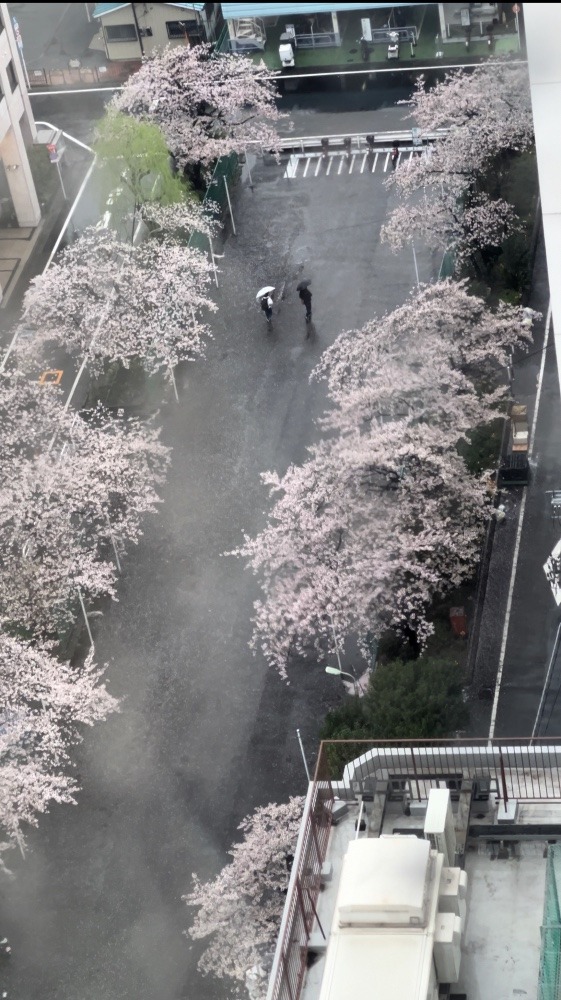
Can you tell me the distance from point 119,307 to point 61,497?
10782 millimetres

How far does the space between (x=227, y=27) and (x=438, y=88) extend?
17.2 m

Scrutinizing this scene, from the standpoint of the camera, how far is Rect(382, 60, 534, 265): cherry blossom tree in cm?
6019

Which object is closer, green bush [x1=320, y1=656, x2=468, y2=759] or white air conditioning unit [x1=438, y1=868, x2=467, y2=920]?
white air conditioning unit [x1=438, y1=868, x2=467, y2=920]

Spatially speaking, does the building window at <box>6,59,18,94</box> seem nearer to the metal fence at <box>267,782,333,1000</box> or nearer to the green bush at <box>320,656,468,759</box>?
the green bush at <box>320,656,468,759</box>

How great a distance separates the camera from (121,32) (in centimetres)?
7912

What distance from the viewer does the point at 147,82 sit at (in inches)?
2680

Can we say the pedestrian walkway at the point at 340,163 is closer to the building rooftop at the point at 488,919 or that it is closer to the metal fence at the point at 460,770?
the metal fence at the point at 460,770

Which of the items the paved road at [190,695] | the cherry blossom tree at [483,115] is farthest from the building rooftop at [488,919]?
the cherry blossom tree at [483,115]

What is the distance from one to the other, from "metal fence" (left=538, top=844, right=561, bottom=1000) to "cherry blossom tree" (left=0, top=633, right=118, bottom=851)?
18626 millimetres

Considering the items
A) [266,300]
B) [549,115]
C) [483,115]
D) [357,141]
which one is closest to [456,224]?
[483,115]

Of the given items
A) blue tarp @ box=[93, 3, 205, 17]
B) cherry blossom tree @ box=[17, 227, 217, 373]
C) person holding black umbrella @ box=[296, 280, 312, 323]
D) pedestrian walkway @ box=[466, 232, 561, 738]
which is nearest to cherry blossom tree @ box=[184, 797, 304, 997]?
pedestrian walkway @ box=[466, 232, 561, 738]

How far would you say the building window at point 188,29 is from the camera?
257ft

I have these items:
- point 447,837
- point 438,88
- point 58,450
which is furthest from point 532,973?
point 438,88

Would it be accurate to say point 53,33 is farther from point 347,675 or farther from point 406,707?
point 406,707
